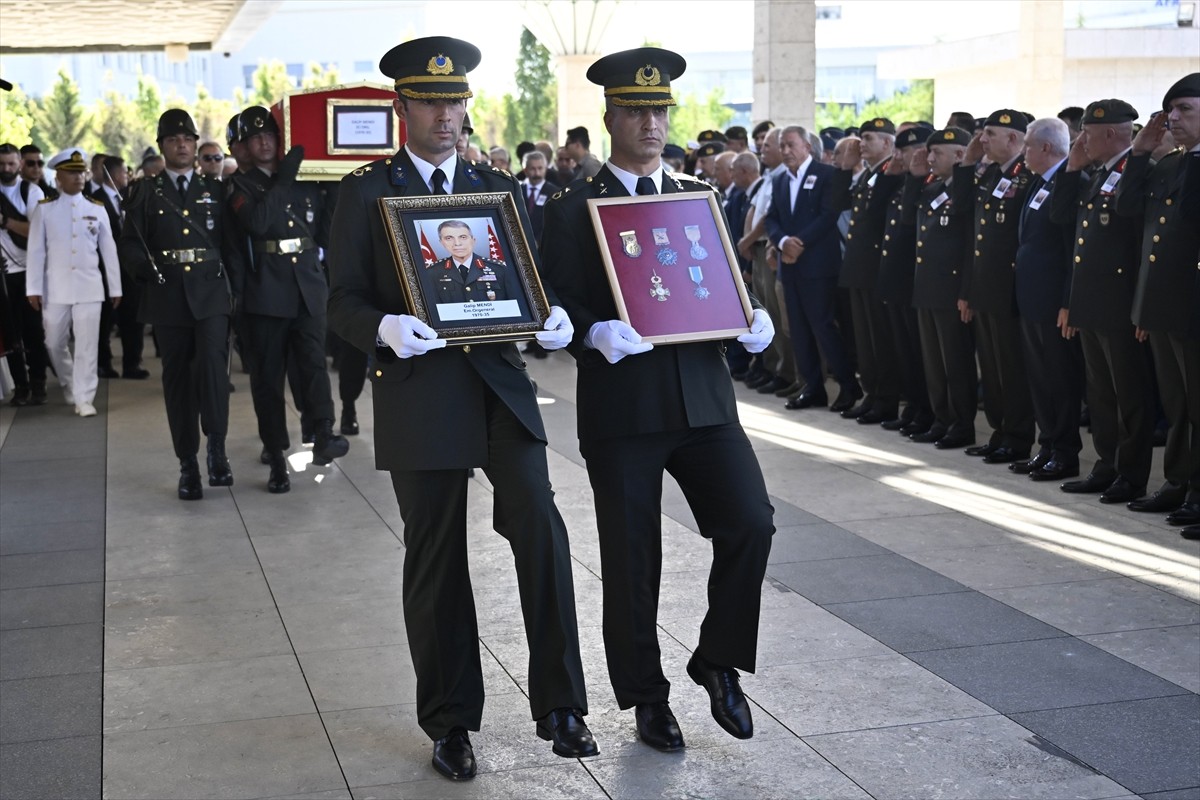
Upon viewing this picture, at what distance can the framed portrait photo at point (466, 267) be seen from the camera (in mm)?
4332

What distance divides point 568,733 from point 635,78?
6.45 feet

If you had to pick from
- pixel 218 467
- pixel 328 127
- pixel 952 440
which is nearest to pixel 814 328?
pixel 952 440

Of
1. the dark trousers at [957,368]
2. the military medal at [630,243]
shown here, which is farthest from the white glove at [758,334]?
the dark trousers at [957,368]

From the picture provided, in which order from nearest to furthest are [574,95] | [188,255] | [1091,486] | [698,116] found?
[1091,486] < [188,255] < [574,95] < [698,116]

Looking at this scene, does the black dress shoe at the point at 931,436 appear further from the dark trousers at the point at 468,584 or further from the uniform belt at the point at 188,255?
the dark trousers at the point at 468,584

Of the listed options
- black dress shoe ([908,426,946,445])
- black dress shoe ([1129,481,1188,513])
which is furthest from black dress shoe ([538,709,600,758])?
black dress shoe ([908,426,946,445])

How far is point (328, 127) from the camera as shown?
10.1m

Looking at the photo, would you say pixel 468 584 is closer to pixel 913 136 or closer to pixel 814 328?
pixel 913 136

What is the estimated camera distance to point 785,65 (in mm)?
20156

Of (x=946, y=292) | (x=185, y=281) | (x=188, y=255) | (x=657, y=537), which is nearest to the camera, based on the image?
(x=657, y=537)

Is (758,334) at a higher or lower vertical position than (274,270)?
lower

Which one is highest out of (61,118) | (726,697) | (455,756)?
(61,118)

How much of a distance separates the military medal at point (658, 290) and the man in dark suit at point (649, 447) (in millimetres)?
166

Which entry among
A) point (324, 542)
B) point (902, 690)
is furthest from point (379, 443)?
point (324, 542)
